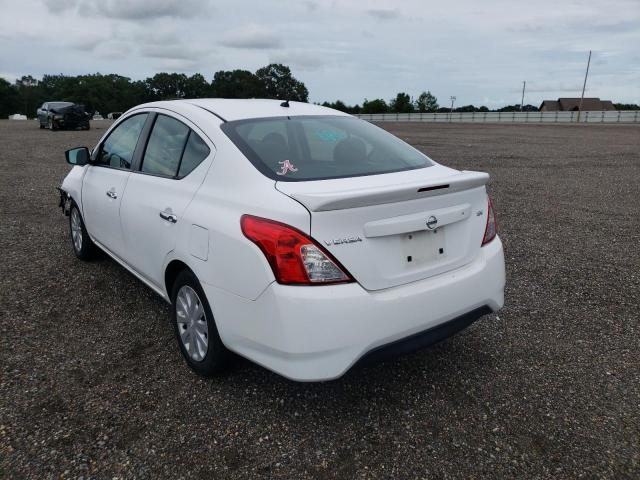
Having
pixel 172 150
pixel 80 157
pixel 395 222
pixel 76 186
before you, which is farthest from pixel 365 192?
pixel 76 186

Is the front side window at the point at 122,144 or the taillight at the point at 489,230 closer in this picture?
the taillight at the point at 489,230

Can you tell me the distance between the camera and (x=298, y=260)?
2.32 metres

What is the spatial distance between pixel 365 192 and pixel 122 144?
2.58m

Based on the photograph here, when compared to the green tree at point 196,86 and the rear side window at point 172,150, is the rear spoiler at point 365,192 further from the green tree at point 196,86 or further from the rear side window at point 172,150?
the green tree at point 196,86

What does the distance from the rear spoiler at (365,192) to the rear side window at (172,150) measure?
0.79 m

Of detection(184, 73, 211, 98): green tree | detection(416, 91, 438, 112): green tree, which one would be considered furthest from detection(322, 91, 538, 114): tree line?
detection(184, 73, 211, 98): green tree

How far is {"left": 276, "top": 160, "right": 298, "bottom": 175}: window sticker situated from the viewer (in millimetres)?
2745

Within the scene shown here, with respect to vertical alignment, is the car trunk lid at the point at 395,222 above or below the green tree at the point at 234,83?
below

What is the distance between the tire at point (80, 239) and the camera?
4927 mm

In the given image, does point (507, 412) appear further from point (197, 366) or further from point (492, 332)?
point (197, 366)

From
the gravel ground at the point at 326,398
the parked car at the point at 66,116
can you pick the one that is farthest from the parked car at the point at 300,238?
the parked car at the point at 66,116

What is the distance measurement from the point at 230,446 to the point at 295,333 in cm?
71

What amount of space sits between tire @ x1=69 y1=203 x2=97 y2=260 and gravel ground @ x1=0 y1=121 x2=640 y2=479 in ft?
0.86

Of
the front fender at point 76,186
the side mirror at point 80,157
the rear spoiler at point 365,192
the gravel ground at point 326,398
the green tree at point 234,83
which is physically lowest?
the gravel ground at point 326,398
